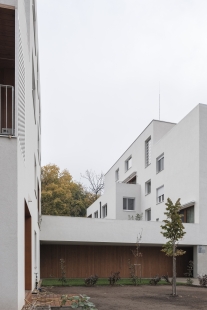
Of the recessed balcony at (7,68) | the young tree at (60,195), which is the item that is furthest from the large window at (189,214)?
the young tree at (60,195)

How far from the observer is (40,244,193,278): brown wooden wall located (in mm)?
23719

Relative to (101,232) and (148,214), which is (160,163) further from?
(101,232)

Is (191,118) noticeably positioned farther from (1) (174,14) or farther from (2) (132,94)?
(2) (132,94)

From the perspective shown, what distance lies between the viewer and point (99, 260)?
2439 centimetres

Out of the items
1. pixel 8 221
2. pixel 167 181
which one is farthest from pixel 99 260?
pixel 8 221

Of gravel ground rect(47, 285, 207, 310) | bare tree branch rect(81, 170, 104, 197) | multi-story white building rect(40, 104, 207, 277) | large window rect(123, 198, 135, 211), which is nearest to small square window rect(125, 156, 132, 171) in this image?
large window rect(123, 198, 135, 211)

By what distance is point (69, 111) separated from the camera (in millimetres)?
51656

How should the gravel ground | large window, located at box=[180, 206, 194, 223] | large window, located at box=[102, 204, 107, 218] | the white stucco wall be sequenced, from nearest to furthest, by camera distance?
the white stucco wall → the gravel ground → large window, located at box=[180, 206, 194, 223] → large window, located at box=[102, 204, 107, 218]

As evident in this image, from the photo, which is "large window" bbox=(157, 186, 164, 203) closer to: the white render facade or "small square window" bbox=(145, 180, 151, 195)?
the white render facade

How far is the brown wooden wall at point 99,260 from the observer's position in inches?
934

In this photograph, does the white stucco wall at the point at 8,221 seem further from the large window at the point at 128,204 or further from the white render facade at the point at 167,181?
the large window at the point at 128,204

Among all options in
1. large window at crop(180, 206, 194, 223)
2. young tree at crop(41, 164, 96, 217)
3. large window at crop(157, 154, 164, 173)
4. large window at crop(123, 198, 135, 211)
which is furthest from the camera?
young tree at crop(41, 164, 96, 217)

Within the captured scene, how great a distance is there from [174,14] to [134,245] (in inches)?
582

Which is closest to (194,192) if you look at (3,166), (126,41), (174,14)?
(126,41)
